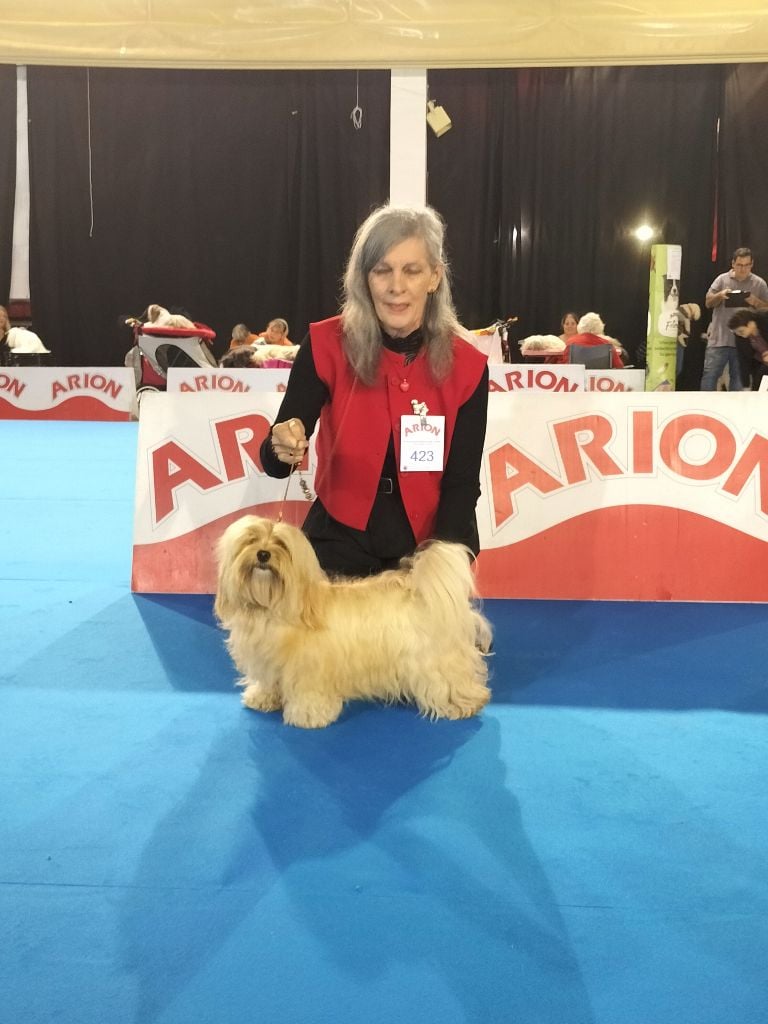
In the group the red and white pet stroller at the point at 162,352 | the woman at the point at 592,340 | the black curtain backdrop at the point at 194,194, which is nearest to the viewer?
the red and white pet stroller at the point at 162,352

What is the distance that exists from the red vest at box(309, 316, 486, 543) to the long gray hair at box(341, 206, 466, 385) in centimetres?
5

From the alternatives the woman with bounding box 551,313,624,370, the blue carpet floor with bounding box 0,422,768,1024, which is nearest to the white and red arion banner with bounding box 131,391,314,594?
the blue carpet floor with bounding box 0,422,768,1024

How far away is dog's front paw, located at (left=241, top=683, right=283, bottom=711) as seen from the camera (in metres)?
2.52

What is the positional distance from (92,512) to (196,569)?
1.72 metres

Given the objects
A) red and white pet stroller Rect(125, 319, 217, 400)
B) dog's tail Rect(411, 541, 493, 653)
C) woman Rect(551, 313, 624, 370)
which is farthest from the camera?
woman Rect(551, 313, 624, 370)

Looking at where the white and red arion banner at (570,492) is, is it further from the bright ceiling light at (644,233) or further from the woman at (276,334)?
the bright ceiling light at (644,233)

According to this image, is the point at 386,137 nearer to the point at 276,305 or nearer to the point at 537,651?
the point at 276,305

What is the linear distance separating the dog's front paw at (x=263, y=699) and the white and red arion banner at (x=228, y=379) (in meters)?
5.71

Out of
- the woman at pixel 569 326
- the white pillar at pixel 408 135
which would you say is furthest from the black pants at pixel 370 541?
the white pillar at pixel 408 135

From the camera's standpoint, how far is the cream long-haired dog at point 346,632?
2.30 metres

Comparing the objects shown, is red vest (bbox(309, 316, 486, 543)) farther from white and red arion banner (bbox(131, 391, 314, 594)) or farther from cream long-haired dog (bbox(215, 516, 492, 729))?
white and red arion banner (bbox(131, 391, 314, 594))

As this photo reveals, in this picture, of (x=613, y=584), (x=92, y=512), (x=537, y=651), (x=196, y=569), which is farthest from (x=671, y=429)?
(x=92, y=512)

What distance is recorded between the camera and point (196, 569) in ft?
11.9

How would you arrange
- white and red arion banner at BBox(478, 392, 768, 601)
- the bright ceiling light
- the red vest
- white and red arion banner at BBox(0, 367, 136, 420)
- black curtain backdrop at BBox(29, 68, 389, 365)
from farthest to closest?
black curtain backdrop at BBox(29, 68, 389, 365), the bright ceiling light, white and red arion banner at BBox(0, 367, 136, 420), white and red arion banner at BBox(478, 392, 768, 601), the red vest
